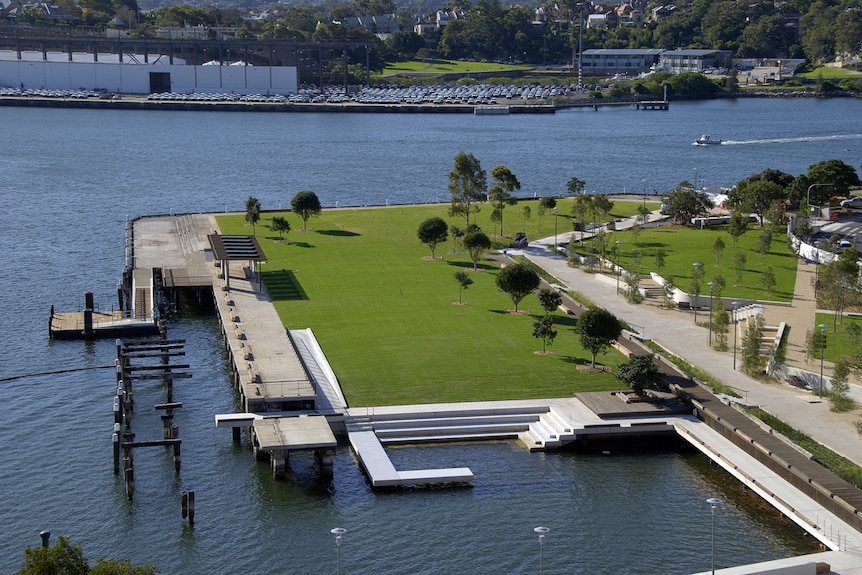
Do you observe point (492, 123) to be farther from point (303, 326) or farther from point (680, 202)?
point (303, 326)

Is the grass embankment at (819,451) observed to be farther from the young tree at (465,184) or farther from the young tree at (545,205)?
the young tree at (545,205)

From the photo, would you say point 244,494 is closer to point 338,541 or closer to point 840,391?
point 338,541

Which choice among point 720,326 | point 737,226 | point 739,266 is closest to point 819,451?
point 720,326

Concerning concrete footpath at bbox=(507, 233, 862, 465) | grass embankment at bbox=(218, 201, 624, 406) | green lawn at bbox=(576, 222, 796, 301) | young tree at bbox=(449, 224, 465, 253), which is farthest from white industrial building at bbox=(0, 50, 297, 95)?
concrete footpath at bbox=(507, 233, 862, 465)

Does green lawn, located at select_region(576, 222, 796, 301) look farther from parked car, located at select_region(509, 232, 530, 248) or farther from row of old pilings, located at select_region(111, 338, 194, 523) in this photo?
row of old pilings, located at select_region(111, 338, 194, 523)

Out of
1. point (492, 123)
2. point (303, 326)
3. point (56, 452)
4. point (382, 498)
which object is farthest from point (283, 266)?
point (492, 123)
